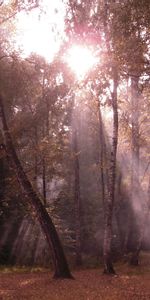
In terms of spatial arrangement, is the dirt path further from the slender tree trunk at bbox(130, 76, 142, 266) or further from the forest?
the slender tree trunk at bbox(130, 76, 142, 266)

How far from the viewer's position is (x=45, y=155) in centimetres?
2102

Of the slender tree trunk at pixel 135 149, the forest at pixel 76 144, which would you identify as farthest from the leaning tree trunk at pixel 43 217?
→ the slender tree trunk at pixel 135 149

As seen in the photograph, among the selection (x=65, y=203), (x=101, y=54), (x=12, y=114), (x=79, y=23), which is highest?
(x=79, y=23)

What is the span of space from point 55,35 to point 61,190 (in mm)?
17634

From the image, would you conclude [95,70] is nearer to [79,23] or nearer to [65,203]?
[79,23]

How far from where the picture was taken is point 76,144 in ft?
102

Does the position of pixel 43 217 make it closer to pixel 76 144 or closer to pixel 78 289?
pixel 78 289

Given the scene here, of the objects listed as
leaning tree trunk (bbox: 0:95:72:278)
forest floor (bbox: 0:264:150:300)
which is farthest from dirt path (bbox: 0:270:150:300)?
leaning tree trunk (bbox: 0:95:72:278)

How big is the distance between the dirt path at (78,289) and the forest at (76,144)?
92mm

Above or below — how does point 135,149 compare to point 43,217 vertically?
above

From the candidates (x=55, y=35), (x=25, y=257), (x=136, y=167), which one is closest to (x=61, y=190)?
(x=25, y=257)

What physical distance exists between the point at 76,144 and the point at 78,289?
1595 centimetres

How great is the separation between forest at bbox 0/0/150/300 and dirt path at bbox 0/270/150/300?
9 centimetres

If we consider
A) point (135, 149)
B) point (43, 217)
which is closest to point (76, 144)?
point (135, 149)
